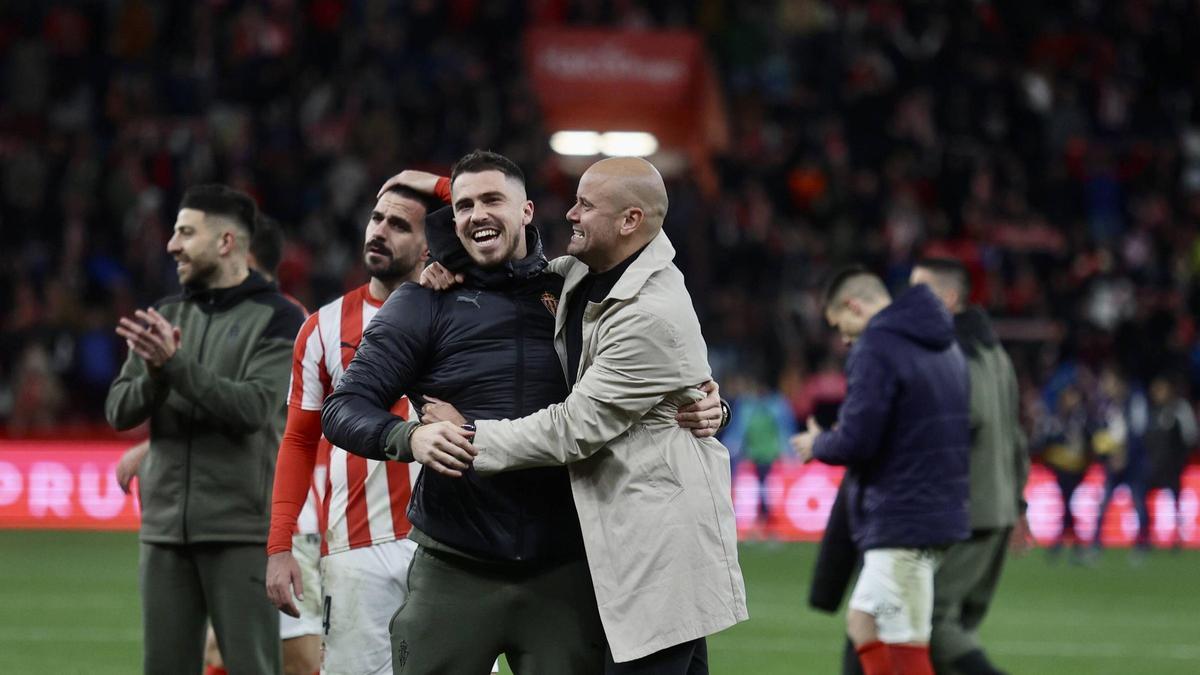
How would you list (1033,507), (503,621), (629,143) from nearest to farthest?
(503,621) < (1033,507) < (629,143)

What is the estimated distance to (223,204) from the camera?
6.48 m

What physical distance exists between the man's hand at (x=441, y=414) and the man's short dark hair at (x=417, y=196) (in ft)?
4.17

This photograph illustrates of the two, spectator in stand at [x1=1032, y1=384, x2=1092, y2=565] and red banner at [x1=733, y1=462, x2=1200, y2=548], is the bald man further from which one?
red banner at [x1=733, y1=462, x2=1200, y2=548]

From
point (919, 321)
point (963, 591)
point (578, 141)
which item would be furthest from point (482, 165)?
point (578, 141)

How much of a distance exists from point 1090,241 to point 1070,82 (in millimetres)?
3734

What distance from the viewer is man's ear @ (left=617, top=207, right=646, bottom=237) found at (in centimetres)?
471

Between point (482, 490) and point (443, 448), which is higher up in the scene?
point (443, 448)

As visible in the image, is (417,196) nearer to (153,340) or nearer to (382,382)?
(153,340)

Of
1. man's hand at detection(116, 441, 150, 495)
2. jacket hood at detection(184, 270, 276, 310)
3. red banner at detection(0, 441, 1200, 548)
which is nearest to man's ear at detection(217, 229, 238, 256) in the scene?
jacket hood at detection(184, 270, 276, 310)

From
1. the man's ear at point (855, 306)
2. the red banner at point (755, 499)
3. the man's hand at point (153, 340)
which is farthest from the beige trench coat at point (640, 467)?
the red banner at point (755, 499)

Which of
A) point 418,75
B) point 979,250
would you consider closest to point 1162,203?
point 979,250

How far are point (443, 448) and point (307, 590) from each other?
268cm

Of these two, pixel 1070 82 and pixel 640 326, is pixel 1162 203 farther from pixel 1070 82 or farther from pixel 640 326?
pixel 640 326

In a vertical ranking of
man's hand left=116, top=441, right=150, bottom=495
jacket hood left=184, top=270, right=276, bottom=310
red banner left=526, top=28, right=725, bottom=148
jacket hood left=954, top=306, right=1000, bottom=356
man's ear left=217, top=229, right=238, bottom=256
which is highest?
red banner left=526, top=28, right=725, bottom=148
